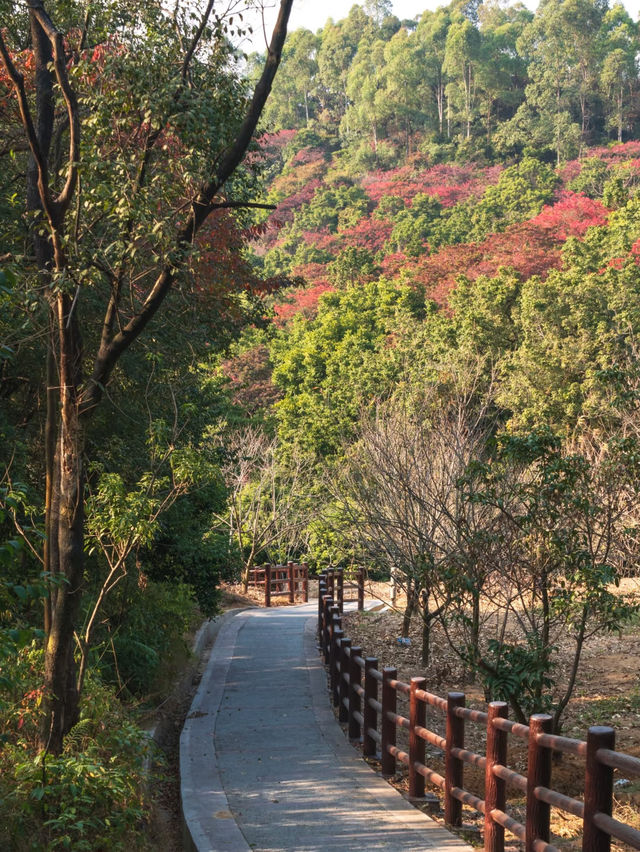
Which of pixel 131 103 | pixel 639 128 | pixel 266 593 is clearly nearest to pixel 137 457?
pixel 131 103

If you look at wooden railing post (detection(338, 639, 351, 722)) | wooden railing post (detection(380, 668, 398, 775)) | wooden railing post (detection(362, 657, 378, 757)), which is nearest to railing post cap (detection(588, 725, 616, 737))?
wooden railing post (detection(380, 668, 398, 775))

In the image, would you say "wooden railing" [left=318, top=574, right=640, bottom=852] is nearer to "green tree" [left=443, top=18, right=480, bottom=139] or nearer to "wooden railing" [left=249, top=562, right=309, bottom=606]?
"wooden railing" [left=249, top=562, right=309, bottom=606]

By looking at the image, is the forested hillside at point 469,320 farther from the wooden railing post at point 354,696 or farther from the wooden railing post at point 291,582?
the wooden railing post at point 291,582

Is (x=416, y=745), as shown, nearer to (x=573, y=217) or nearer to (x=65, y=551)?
(x=65, y=551)

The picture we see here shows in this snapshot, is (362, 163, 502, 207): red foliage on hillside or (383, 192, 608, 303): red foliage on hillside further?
(362, 163, 502, 207): red foliage on hillside

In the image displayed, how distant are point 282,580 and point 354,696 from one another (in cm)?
1855

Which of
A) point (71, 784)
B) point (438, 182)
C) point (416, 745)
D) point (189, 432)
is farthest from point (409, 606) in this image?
point (438, 182)

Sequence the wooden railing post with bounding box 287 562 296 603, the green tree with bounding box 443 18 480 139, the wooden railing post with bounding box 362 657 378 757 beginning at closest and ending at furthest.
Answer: the wooden railing post with bounding box 362 657 378 757 < the wooden railing post with bounding box 287 562 296 603 < the green tree with bounding box 443 18 480 139

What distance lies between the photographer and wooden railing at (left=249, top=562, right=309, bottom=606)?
26638mm

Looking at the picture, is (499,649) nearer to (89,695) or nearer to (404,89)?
(89,695)

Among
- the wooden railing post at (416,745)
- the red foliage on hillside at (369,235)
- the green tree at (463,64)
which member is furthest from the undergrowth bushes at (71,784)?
the green tree at (463,64)

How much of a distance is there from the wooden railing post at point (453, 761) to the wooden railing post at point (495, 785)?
0.67 metres

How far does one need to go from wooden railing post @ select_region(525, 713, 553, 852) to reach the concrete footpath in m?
0.83

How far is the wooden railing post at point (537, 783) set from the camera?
497 cm
